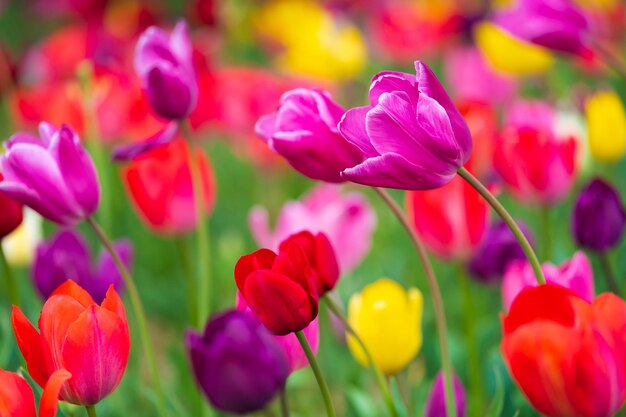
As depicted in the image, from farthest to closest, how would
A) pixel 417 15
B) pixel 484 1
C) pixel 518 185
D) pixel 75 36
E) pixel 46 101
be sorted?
pixel 484 1
pixel 417 15
pixel 75 36
pixel 46 101
pixel 518 185

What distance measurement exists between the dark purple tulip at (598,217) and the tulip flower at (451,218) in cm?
9

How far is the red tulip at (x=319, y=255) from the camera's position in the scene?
60 cm

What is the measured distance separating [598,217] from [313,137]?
356 mm

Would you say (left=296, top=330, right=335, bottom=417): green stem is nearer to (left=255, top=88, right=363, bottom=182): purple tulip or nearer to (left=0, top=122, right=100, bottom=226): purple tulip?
(left=255, top=88, right=363, bottom=182): purple tulip

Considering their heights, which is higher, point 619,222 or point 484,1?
point 619,222

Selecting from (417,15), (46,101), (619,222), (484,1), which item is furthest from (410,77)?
(484,1)

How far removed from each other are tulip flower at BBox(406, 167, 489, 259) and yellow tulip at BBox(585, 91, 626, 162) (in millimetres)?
327

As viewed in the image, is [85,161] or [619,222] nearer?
[85,161]

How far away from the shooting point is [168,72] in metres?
0.74

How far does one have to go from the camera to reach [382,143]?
1.65 feet

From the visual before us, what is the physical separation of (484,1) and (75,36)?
1.87 m

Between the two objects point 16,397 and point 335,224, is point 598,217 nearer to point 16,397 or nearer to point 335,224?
point 335,224

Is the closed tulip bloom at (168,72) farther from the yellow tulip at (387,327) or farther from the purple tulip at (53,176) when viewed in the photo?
the yellow tulip at (387,327)

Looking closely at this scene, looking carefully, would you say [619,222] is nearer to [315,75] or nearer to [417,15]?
[315,75]
